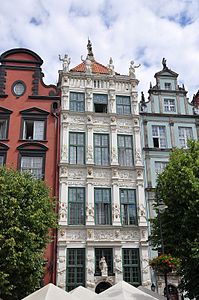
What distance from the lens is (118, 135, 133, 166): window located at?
24750mm

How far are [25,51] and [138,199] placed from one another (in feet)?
47.2

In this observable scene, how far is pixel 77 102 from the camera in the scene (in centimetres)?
2608

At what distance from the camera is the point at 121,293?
1238 centimetres

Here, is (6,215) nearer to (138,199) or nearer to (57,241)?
(57,241)

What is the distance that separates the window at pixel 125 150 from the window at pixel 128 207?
84.4 inches

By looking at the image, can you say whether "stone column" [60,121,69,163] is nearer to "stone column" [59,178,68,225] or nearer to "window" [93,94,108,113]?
"stone column" [59,178,68,225]

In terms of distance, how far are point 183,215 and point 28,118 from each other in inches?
532

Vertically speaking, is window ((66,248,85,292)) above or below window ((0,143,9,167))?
below

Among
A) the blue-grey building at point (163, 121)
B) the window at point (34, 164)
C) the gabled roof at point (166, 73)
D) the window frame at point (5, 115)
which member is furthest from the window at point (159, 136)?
the window frame at point (5, 115)

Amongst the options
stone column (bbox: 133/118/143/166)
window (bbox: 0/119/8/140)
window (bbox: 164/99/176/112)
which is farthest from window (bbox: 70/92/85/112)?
window (bbox: 164/99/176/112)

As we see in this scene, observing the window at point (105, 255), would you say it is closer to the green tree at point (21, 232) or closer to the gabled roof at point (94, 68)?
the green tree at point (21, 232)

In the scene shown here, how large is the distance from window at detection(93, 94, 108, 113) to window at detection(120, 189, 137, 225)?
680 centimetres

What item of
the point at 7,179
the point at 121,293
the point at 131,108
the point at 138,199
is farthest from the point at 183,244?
the point at 131,108

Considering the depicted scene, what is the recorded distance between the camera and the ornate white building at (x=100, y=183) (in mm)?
21484
